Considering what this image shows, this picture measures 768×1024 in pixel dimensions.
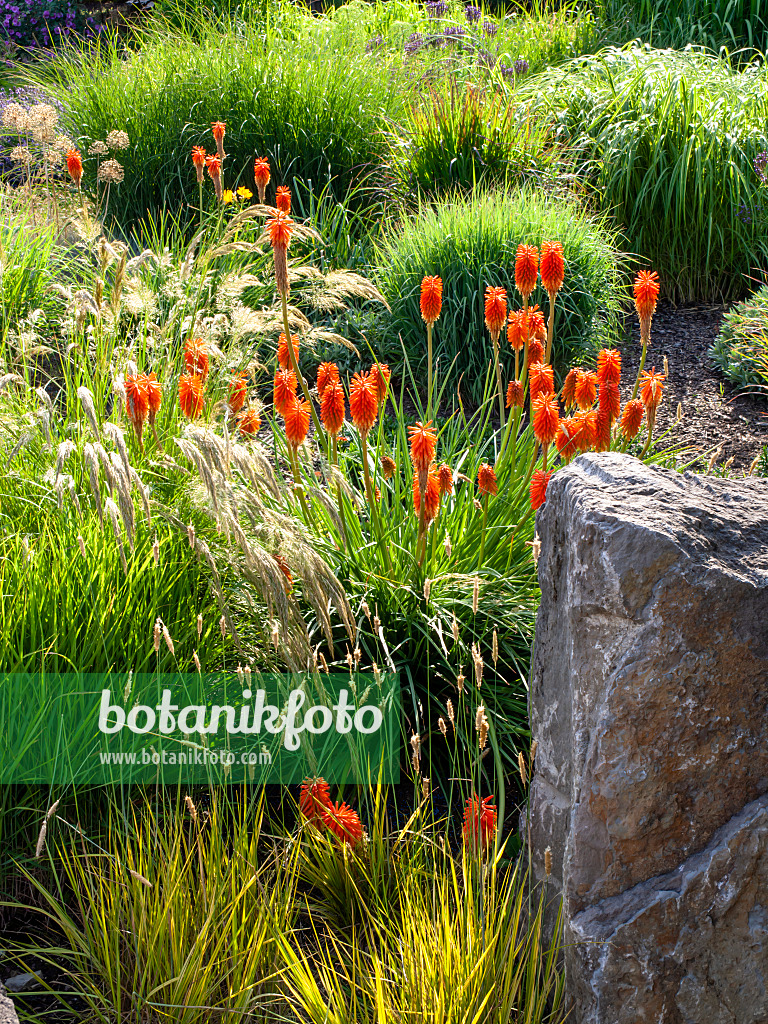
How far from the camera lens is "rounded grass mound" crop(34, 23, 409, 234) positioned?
6453mm

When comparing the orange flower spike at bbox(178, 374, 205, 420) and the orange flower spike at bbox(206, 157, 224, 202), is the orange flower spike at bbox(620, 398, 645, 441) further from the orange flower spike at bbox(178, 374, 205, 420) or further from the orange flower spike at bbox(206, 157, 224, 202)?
the orange flower spike at bbox(206, 157, 224, 202)

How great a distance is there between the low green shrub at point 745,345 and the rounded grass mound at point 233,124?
271cm

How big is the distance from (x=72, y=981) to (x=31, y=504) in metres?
1.35

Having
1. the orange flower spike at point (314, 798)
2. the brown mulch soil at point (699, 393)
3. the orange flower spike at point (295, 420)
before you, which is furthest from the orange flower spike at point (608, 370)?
the brown mulch soil at point (699, 393)

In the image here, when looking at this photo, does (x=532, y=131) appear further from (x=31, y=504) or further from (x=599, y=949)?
(x=599, y=949)

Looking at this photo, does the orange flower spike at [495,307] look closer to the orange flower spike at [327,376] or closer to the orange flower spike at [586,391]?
the orange flower spike at [586,391]

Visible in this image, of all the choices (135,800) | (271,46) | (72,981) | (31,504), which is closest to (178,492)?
Answer: (31,504)

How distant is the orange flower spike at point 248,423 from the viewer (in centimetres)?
298

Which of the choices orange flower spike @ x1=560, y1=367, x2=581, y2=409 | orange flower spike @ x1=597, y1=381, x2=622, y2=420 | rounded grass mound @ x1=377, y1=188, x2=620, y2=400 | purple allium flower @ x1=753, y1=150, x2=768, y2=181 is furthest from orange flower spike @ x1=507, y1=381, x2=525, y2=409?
purple allium flower @ x1=753, y1=150, x2=768, y2=181

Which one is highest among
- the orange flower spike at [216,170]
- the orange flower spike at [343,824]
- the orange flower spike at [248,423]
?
the orange flower spike at [216,170]

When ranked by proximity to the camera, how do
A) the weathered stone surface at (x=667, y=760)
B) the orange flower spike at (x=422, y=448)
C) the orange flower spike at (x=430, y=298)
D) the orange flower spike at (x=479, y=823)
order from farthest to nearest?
the orange flower spike at (x=430, y=298) → the orange flower spike at (x=422, y=448) → the orange flower spike at (x=479, y=823) → the weathered stone surface at (x=667, y=760)

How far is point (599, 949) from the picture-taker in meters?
1.75

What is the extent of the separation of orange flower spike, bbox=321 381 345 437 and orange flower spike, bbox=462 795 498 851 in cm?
111

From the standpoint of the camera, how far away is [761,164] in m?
5.94
